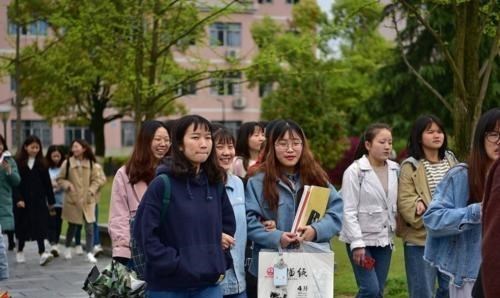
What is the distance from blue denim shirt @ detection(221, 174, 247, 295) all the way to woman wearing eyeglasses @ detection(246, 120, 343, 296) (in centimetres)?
5

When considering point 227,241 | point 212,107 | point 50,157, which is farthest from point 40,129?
point 227,241

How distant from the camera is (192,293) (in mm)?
5109

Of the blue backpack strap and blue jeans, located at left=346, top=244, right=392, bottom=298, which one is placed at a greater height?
the blue backpack strap

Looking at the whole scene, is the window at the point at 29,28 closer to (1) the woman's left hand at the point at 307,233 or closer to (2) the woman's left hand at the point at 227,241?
(1) the woman's left hand at the point at 307,233

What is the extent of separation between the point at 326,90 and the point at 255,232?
28.2 m

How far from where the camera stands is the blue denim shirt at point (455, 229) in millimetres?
5070

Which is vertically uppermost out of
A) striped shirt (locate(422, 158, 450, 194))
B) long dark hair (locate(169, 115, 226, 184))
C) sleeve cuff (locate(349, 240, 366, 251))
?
long dark hair (locate(169, 115, 226, 184))

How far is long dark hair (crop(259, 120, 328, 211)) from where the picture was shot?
19.2 ft

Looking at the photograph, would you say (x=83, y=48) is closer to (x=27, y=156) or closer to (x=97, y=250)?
(x=27, y=156)

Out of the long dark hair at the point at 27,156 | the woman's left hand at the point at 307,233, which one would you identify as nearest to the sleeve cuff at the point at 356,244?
the woman's left hand at the point at 307,233

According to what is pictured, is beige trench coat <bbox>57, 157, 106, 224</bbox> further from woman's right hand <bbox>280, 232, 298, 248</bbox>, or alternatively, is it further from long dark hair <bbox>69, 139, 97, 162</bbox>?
woman's right hand <bbox>280, 232, 298, 248</bbox>

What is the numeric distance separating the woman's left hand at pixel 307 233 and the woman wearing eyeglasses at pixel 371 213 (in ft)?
3.80

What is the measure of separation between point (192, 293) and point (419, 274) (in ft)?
7.33

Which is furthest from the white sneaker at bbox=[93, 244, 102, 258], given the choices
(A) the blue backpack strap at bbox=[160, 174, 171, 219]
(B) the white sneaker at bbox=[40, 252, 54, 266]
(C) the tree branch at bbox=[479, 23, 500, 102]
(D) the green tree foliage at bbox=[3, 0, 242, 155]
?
(A) the blue backpack strap at bbox=[160, 174, 171, 219]
